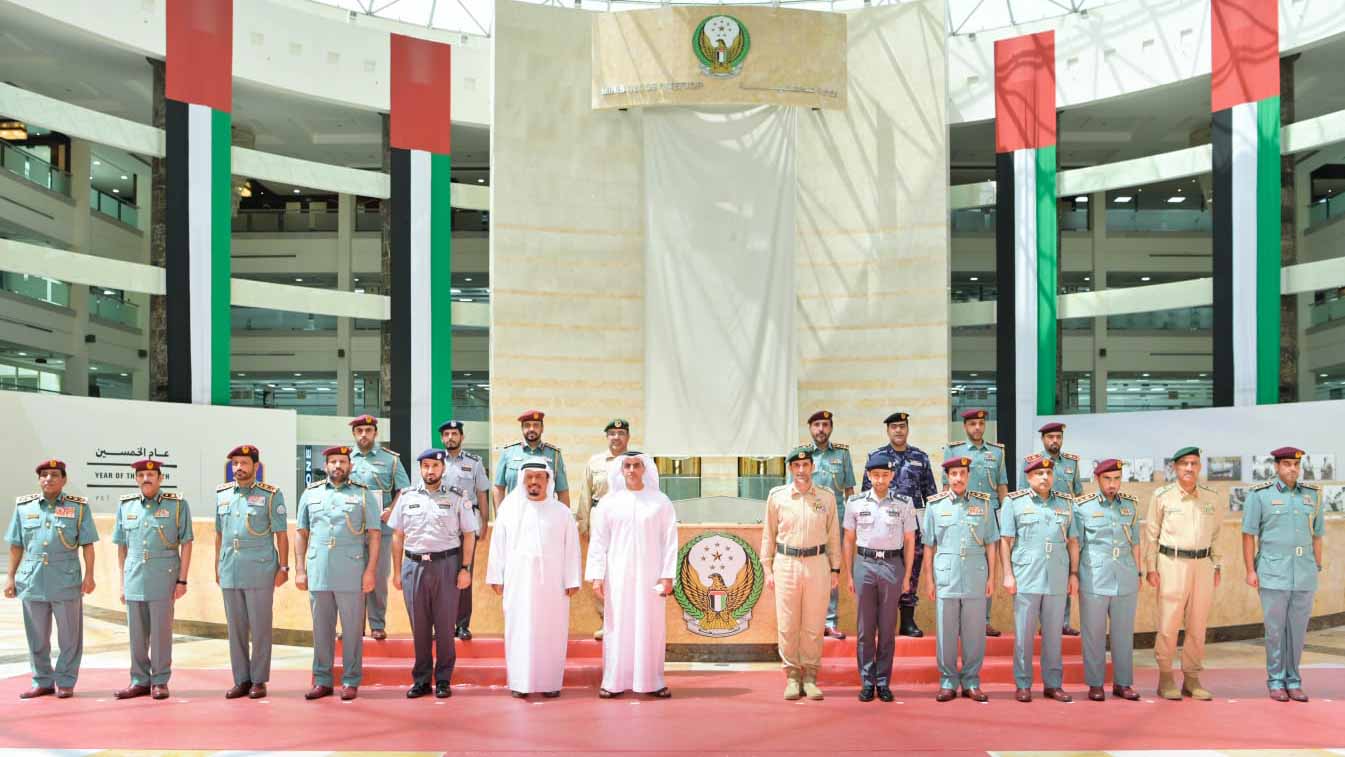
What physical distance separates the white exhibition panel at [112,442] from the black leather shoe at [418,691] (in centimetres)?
1214

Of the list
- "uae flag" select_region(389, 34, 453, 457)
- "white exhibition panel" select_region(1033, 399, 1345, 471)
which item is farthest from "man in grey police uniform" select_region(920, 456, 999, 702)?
"uae flag" select_region(389, 34, 453, 457)

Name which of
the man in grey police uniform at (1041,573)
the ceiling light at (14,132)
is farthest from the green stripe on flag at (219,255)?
the man in grey police uniform at (1041,573)

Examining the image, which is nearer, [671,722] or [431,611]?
[671,722]

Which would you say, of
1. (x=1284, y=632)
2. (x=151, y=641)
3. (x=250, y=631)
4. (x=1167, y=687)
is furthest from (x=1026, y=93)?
(x=151, y=641)

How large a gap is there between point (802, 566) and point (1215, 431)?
45.7ft

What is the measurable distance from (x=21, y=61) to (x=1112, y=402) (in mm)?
32036

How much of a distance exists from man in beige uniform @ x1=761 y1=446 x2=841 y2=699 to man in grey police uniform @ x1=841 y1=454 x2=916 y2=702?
6.6 inches

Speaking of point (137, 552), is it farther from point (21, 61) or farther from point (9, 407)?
point (21, 61)

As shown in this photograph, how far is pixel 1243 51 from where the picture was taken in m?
21.7

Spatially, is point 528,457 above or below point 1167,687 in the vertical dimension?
above

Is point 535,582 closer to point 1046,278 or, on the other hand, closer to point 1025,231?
point 1046,278

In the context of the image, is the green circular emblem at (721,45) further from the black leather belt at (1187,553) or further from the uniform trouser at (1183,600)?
the uniform trouser at (1183,600)

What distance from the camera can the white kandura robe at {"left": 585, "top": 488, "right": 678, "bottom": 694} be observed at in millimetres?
8094

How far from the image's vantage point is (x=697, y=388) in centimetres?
2088
